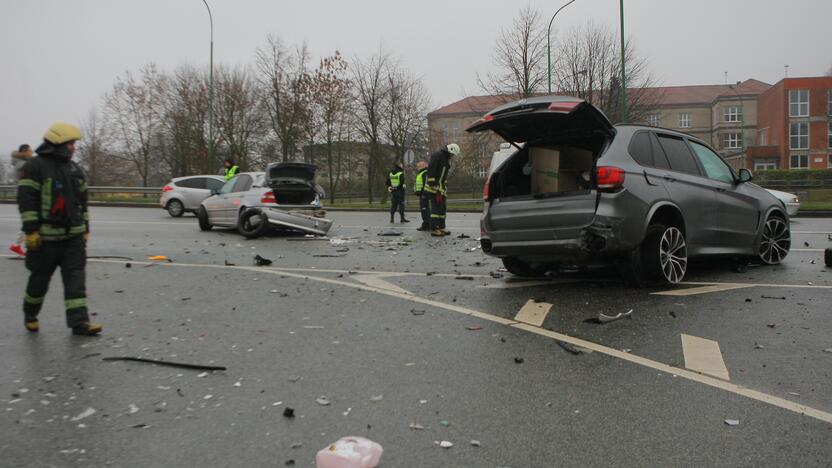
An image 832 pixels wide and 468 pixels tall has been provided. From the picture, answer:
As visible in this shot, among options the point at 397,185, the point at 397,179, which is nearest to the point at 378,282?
the point at 397,179

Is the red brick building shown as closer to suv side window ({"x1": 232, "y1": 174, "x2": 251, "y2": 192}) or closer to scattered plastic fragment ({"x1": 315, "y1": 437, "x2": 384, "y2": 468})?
suv side window ({"x1": 232, "y1": 174, "x2": 251, "y2": 192})

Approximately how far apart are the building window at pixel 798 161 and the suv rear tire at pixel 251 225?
66.0 m

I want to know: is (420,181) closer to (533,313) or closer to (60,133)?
(533,313)

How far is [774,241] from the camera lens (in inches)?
332

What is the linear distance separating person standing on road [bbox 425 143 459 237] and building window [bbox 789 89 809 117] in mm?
63580

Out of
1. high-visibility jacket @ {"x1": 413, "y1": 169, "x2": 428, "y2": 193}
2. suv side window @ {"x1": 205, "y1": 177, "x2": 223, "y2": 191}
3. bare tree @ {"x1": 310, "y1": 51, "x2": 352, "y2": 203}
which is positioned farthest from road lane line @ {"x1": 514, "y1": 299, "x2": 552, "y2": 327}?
Result: bare tree @ {"x1": 310, "y1": 51, "x2": 352, "y2": 203}

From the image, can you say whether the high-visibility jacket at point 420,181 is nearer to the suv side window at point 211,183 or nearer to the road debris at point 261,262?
the road debris at point 261,262

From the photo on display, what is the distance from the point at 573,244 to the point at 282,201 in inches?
344

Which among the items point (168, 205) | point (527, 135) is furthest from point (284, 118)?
point (527, 135)

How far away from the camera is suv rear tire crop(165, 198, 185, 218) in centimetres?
2248

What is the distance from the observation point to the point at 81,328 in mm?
5168

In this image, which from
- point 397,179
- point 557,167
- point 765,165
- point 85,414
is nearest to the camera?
point 85,414

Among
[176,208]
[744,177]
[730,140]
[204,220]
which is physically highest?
[730,140]

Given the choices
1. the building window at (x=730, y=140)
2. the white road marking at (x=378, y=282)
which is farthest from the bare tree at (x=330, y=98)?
the building window at (x=730, y=140)
